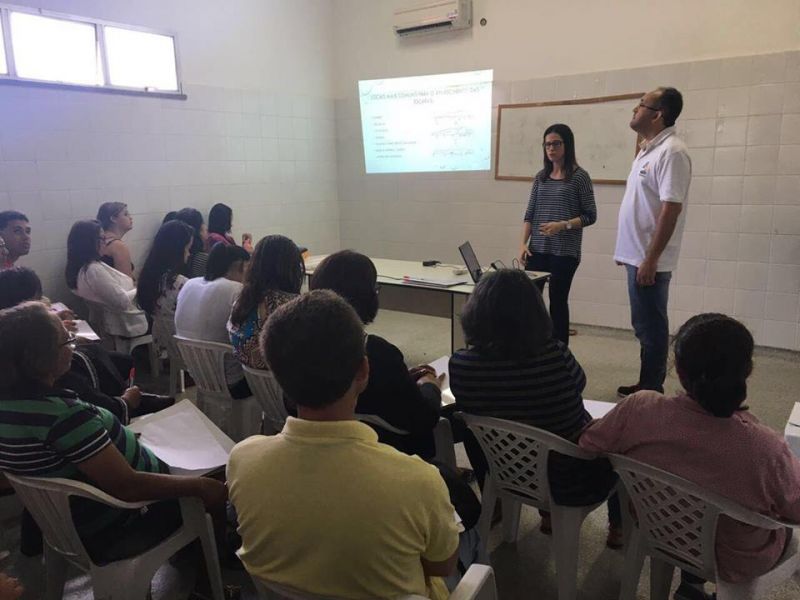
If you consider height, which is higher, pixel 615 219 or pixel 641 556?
pixel 615 219

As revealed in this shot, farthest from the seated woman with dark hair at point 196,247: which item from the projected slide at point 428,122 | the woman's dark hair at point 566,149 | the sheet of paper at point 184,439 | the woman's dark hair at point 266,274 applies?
the woman's dark hair at point 566,149

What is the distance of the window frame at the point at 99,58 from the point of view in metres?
3.71

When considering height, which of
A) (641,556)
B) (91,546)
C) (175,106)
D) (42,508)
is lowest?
(641,556)

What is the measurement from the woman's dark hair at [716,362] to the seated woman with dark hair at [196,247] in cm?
294

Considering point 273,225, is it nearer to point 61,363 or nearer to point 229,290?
point 229,290

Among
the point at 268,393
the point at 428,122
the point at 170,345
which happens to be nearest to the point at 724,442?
the point at 268,393

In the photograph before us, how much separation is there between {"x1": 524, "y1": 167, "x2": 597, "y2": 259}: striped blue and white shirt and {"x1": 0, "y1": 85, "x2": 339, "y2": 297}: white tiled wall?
2.64 m

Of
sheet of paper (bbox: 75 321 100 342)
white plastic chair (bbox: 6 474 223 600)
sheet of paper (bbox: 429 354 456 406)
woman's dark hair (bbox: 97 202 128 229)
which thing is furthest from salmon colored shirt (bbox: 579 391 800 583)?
woman's dark hair (bbox: 97 202 128 229)

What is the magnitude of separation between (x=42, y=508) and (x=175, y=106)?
3.87 metres

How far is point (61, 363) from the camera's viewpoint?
1486mm

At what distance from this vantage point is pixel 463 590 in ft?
3.80

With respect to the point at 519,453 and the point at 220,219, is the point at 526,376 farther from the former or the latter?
the point at 220,219

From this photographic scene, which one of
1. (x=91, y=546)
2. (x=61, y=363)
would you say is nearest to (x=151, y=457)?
(x=91, y=546)

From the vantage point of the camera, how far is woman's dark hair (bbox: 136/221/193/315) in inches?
135
